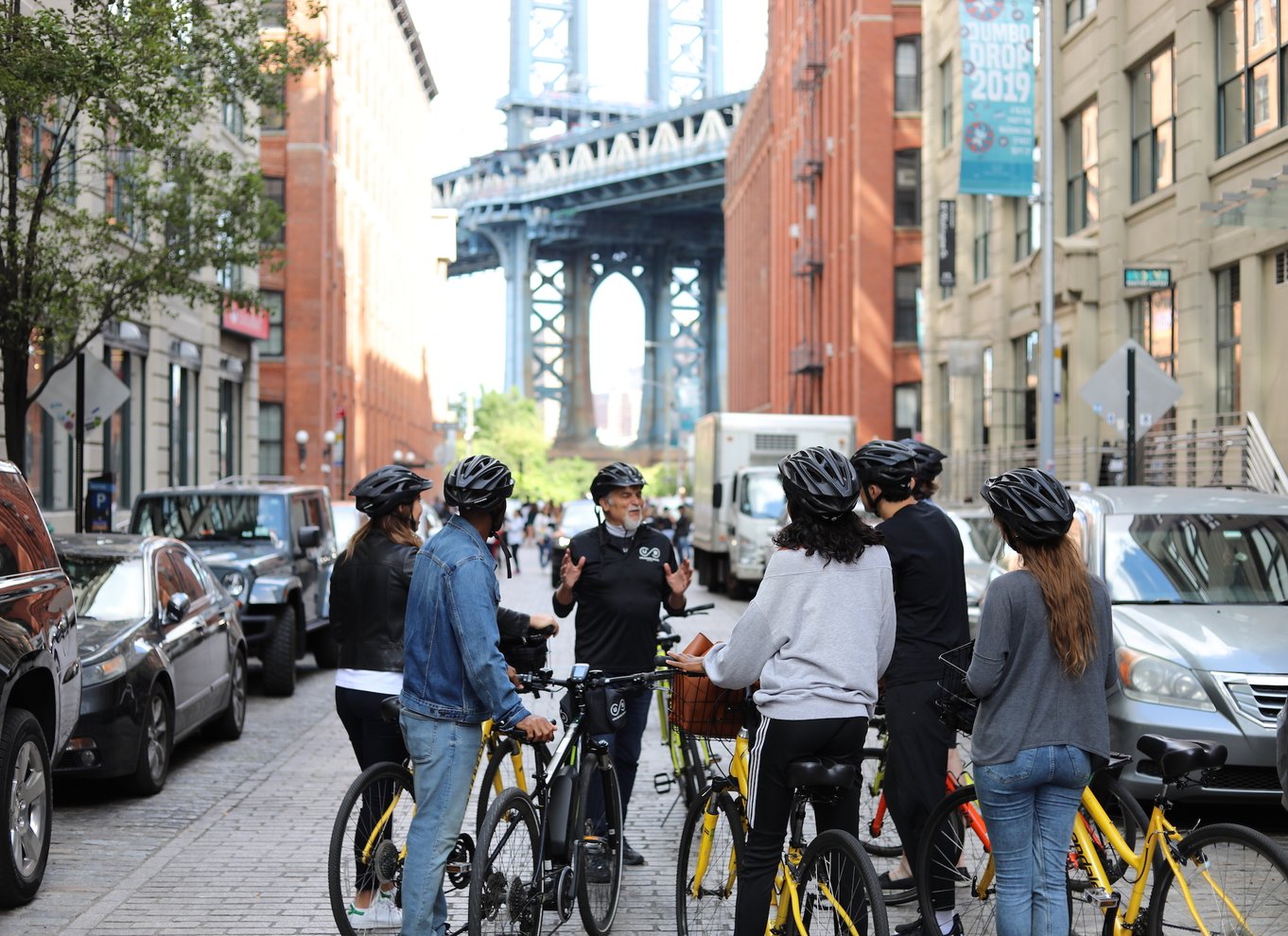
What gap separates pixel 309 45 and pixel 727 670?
14377 millimetres

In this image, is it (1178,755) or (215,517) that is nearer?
(1178,755)

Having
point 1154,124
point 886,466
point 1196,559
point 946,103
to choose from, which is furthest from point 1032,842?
point 946,103

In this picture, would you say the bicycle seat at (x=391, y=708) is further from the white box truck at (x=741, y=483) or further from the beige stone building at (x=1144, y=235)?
the white box truck at (x=741, y=483)

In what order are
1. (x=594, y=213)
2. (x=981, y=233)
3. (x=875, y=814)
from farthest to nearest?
(x=594, y=213)
(x=981, y=233)
(x=875, y=814)

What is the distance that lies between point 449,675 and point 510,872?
0.81 meters

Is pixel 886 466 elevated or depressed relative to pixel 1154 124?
depressed

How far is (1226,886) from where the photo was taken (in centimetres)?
457

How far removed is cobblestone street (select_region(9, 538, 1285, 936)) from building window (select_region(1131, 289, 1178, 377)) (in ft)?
46.5

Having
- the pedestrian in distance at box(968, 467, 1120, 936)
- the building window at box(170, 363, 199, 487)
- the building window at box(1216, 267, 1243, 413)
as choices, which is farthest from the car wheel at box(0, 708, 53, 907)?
the building window at box(170, 363, 199, 487)

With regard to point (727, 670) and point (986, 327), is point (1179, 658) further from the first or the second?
point (986, 327)

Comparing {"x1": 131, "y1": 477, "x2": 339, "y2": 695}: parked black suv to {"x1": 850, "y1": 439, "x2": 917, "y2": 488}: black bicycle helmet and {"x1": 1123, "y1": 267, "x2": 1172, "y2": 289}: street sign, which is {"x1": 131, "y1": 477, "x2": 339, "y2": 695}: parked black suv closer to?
{"x1": 850, "y1": 439, "x2": 917, "y2": 488}: black bicycle helmet

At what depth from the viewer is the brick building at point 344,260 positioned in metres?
54.6

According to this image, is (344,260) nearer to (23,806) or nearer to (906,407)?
(906,407)

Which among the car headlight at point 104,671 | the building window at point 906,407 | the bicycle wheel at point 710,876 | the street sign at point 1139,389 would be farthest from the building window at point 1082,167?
the bicycle wheel at point 710,876
